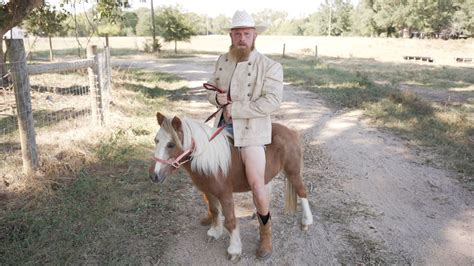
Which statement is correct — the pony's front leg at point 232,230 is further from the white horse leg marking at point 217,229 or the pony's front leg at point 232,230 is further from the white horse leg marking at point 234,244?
the white horse leg marking at point 217,229

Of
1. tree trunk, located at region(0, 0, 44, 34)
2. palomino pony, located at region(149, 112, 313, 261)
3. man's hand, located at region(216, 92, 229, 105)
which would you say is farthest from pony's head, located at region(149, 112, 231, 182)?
tree trunk, located at region(0, 0, 44, 34)

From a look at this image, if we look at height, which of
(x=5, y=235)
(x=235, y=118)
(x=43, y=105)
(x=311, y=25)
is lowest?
(x=5, y=235)

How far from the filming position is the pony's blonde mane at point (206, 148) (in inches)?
106

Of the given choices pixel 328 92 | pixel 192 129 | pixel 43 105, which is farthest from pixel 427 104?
pixel 43 105

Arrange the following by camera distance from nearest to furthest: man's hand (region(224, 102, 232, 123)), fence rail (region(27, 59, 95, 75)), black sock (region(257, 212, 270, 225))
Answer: man's hand (region(224, 102, 232, 123)) → black sock (region(257, 212, 270, 225)) → fence rail (region(27, 59, 95, 75))

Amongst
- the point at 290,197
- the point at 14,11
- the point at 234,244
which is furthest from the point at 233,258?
the point at 14,11

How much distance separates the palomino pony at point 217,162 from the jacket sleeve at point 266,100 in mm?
328

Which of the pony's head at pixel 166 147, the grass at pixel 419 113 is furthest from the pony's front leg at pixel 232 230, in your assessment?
the grass at pixel 419 113

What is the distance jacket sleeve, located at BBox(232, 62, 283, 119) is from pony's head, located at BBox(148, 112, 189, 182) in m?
0.53

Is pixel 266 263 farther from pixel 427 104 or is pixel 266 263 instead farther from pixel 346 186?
pixel 427 104

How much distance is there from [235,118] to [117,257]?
164 centimetres

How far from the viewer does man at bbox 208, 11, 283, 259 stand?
2750 millimetres

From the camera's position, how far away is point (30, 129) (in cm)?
427

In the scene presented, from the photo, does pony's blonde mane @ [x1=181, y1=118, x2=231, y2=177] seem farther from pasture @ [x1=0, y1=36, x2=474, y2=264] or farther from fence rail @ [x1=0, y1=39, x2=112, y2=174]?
fence rail @ [x1=0, y1=39, x2=112, y2=174]
